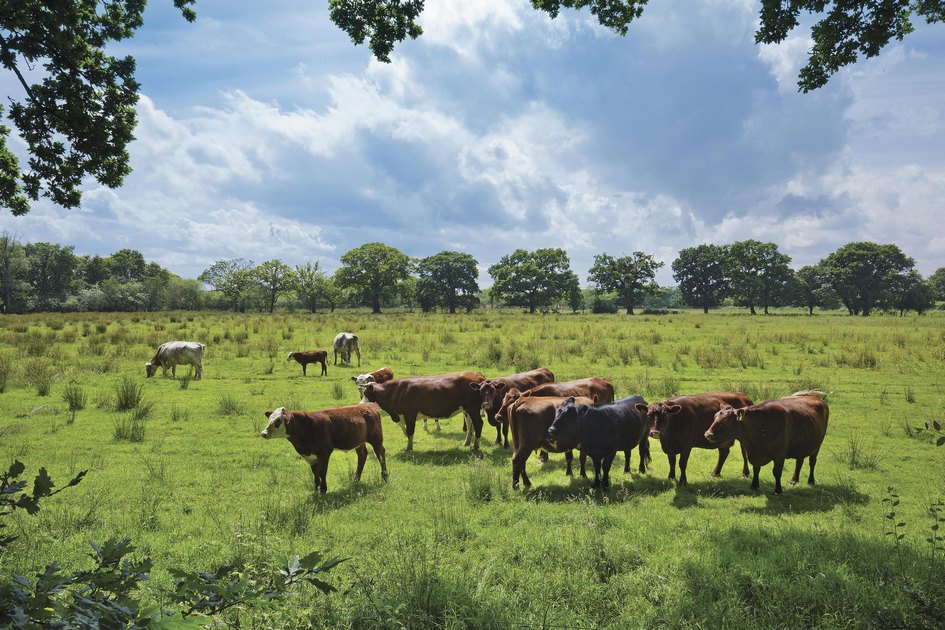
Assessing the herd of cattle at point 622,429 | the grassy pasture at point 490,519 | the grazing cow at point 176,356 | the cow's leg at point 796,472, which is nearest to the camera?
the grassy pasture at point 490,519

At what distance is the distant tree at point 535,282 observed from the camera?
87188mm

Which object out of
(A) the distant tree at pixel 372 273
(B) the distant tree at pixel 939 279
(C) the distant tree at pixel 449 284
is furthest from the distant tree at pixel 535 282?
(B) the distant tree at pixel 939 279

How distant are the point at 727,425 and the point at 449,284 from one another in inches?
3307

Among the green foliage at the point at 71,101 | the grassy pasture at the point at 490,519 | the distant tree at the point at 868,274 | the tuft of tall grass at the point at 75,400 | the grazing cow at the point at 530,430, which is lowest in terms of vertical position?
the grassy pasture at the point at 490,519

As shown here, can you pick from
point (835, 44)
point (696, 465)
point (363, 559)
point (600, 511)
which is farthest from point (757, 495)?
point (835, 44)

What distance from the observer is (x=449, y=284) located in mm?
90625

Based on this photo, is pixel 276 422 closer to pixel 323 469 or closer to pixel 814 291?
pixel 323 469

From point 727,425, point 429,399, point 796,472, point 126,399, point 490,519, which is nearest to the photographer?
point 490,519

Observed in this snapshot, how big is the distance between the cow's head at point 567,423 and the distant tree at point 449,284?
8092cm

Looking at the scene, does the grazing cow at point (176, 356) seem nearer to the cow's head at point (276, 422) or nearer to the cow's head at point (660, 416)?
the cow's head at point (276, 422)

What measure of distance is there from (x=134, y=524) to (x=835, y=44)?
38.3 feet

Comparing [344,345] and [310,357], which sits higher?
[344,345]

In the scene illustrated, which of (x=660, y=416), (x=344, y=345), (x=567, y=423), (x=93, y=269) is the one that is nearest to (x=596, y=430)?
(x=567, y=423)

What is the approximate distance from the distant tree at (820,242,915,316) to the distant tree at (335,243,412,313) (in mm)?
81652
